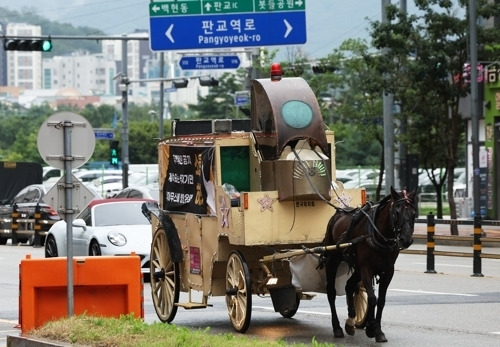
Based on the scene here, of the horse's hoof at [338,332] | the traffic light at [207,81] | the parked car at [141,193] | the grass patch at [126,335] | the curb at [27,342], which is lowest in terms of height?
the horse's hoof at [338,332]

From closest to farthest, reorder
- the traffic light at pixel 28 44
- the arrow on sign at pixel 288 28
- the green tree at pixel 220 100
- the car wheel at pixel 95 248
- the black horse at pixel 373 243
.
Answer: the black horse at pixel 373 243 < the car wheel at pixel 95 248 < the arrow on sign at pixel 288 28 < the traffic light at pixel 28 44 < the green tree at pixel 220 100

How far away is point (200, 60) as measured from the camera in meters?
43.7

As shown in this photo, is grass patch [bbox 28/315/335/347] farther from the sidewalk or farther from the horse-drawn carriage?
the sidewalk

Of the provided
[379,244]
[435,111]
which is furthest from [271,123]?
[435,111]

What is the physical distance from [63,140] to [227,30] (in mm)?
21774

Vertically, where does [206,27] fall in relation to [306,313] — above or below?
above

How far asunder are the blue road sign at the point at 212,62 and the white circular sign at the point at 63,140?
2852cm

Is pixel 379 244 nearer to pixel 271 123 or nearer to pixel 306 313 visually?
pixel 271 123

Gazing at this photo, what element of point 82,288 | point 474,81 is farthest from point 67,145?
point 474,81

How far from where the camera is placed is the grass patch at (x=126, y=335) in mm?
12281

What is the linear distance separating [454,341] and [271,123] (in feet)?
11.0

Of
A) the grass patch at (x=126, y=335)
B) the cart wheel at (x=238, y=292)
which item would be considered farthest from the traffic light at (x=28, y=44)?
the grass patch at (x=126, y=335)

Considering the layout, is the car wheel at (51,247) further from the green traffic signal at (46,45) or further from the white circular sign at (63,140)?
→ the green traffic signal at (46,45)

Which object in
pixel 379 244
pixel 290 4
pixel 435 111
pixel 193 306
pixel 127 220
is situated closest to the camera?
pixel 379 244
